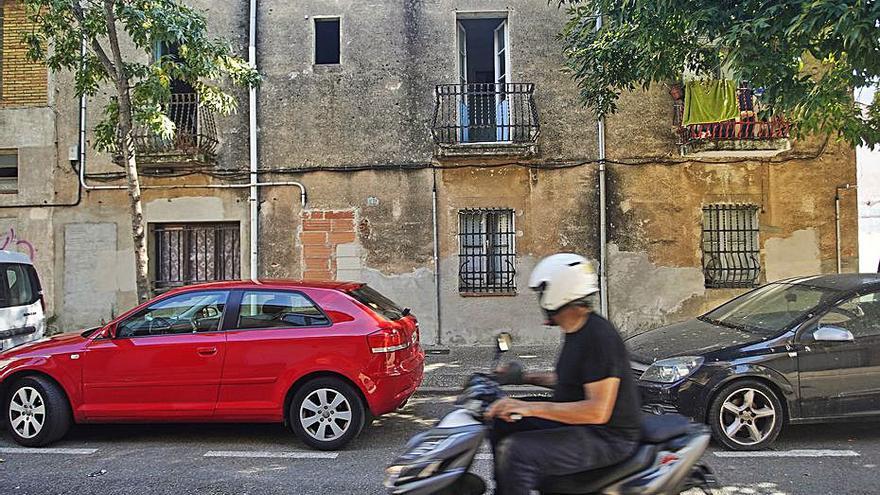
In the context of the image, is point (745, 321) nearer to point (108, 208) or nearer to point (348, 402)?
point (348, 402)

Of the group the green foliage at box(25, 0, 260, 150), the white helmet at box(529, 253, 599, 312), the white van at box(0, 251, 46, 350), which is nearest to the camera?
the white helmet at box(529, 253, 599, 312)

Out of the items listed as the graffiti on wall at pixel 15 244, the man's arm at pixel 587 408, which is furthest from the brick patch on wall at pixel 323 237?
the man's arm at pixel 587 408

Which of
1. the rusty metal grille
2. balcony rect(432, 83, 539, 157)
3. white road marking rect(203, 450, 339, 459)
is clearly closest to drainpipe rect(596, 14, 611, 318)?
balcony rect(432, 83, 539, 157)

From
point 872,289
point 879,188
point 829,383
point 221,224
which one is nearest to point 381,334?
point 829,383

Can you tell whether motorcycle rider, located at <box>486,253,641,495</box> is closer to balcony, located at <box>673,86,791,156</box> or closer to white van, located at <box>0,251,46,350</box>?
white van, located at <box>0,251,46,350</box>

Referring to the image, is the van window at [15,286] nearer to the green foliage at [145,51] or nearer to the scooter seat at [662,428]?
the green foliage at [145,51]

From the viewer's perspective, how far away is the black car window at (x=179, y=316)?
590cm

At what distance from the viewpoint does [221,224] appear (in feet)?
38.1

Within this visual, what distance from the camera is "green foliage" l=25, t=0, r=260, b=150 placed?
26.6 ft

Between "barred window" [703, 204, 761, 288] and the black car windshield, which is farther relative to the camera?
"barred window" [703, 204, 761, 288]

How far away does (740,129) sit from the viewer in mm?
10891

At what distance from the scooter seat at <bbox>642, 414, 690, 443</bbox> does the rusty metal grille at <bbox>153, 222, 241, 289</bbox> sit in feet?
31.4

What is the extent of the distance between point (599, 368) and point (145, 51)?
7988mm

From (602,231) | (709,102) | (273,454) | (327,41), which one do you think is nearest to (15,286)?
(273,454)
